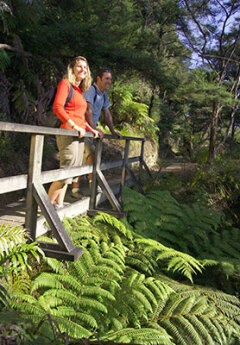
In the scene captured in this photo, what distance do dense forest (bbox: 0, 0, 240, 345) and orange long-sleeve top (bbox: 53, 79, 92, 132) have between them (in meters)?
1.31

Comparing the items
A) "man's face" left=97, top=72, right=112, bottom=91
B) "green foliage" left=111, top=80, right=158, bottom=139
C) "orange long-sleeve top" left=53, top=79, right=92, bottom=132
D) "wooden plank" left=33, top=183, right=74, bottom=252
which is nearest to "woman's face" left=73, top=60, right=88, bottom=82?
"orange long-sleeve top" left=53, top=79, right=92, bottom=132

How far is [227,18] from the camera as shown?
13.8 m

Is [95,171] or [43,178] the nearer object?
[43,178]

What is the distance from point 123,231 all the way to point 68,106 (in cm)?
180

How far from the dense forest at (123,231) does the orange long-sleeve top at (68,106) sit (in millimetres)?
1309

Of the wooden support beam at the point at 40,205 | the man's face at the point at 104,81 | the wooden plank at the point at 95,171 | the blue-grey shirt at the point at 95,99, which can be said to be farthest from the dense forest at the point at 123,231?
the man's face at the point at 104,81

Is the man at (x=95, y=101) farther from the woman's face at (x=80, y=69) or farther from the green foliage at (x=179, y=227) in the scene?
the green foliage at (x=179, y=227)

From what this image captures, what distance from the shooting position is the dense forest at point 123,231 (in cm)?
273

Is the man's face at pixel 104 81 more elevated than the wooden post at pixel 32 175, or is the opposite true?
the man's face at pixel 104 81

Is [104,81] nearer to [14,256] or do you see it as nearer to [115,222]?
[115,222]

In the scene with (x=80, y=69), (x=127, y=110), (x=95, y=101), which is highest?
(x=127, y=110)

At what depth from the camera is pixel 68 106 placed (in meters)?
3.83

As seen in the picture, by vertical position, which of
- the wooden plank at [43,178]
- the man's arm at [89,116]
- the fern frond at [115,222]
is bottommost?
the fern frond at [115,222]

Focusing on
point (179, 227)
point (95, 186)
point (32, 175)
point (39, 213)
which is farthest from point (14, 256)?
point (179, 227)
